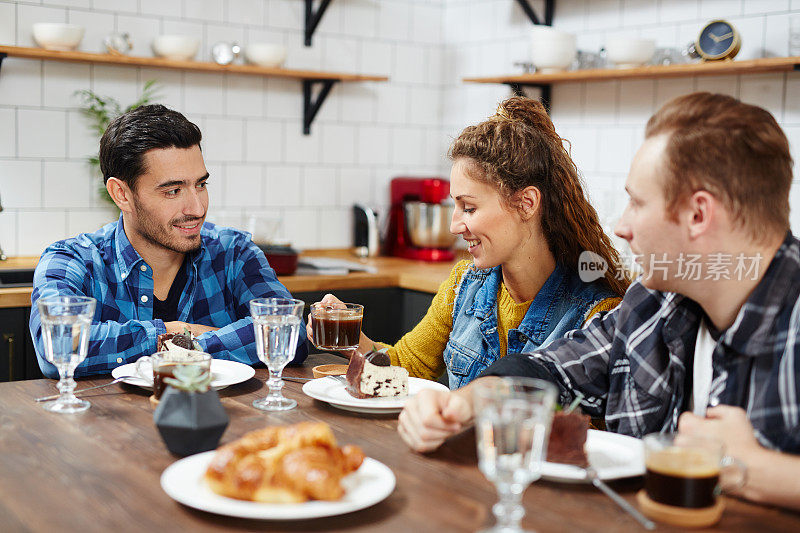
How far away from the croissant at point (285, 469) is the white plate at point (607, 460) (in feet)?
0.94

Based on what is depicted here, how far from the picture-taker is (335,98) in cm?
415

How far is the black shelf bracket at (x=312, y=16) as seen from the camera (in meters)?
3.92

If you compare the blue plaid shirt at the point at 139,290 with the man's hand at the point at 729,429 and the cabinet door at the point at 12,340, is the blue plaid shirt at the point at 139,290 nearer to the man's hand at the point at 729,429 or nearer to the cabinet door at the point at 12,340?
the cabinet door at the point at 12,340

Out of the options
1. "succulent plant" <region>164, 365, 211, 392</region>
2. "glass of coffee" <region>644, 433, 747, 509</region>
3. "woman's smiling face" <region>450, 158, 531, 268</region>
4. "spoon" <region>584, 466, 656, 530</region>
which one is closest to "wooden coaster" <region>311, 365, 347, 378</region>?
"woman's smiling face" <region>450, 158, 531, 268</region>

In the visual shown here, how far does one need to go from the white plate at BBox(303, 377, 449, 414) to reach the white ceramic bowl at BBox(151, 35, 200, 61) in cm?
216

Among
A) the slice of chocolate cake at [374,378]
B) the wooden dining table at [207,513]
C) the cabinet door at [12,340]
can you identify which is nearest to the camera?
the wooden dining table at [207,513]

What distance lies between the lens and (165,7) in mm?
3621

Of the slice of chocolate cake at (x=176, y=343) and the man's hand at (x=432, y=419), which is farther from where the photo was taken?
the slice of chocolate cake at (x=176, y=343)

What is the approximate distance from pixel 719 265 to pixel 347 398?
701 mm

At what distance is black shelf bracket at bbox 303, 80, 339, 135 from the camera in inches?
156

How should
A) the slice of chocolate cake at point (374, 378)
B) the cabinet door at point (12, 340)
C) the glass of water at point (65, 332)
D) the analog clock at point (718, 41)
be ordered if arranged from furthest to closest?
the analog clock at point (718, 41), the cabinet door at point (12, 340), the slice of chocolate cake at point (374, 378), the glass of water at point (65, 332)

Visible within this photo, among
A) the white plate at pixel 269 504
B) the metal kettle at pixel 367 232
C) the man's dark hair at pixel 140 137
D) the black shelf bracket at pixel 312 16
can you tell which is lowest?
the white plate at pixel 269 504

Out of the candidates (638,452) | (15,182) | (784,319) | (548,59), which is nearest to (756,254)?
(784,319)

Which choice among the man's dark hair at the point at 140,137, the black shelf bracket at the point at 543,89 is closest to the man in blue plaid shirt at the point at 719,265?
the man's dark hair at the point at 140,137
